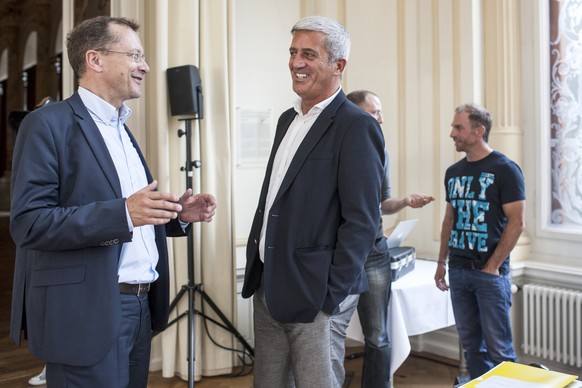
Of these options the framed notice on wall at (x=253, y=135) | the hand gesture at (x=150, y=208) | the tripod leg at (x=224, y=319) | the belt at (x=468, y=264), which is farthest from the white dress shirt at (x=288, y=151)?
the framed notice on wall at (x=253, y=135)

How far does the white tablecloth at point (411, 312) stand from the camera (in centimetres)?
314

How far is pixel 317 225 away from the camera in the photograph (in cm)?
193

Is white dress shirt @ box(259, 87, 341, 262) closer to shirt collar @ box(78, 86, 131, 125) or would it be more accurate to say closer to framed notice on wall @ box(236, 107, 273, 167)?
shirt collar @ box(78, 86, 131, 125)

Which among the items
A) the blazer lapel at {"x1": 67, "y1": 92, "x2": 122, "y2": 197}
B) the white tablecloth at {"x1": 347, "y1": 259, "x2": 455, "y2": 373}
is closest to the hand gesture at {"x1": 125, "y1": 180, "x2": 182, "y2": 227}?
the blazer lapel at {"x1": 67, "y1": 92, "x2": 122, "y2": 197}

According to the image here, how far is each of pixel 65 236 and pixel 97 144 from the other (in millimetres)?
298

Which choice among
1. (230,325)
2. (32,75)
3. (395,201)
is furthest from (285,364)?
(32,75)

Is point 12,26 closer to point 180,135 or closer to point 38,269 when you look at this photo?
point 180,135

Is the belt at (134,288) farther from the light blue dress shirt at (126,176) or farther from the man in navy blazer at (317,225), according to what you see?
the man in navy blazer at (317,225)

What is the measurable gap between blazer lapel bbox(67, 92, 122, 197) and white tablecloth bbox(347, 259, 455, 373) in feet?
6.17

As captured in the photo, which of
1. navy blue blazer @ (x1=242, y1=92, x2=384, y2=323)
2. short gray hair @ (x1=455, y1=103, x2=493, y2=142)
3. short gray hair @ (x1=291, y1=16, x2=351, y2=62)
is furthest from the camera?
short gray hair @ (x1=455, y1=103, x2=493, y2=142)

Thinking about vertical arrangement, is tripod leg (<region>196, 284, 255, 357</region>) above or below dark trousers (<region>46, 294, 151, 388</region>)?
below

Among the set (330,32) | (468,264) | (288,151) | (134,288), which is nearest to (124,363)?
(134,288)

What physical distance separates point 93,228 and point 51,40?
42.3 ft

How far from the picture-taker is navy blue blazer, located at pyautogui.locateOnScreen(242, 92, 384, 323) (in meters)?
1.89
